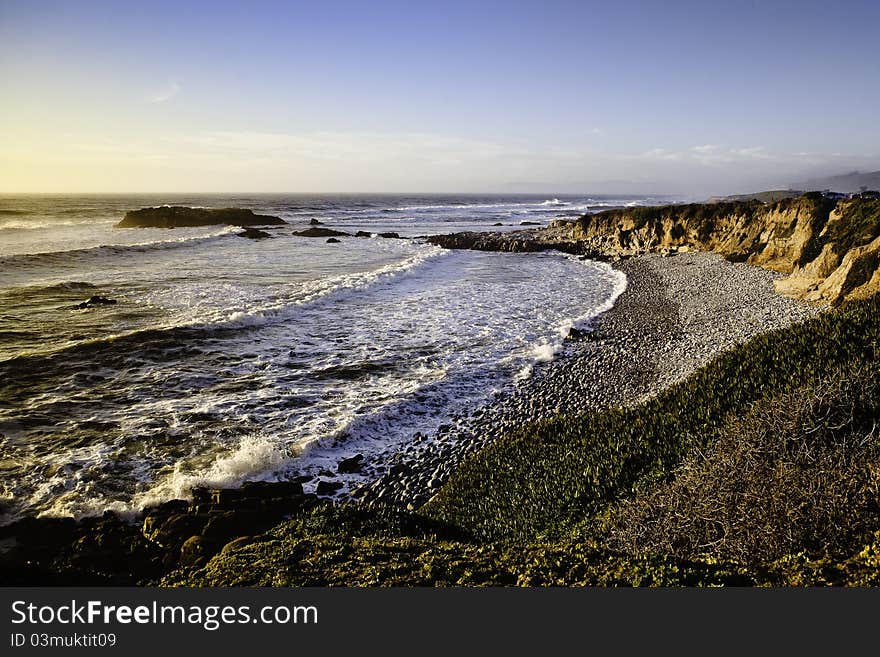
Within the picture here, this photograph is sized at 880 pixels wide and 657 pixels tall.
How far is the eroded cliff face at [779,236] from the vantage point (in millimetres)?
17750


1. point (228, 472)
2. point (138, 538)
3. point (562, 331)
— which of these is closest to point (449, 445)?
point (228, 472)

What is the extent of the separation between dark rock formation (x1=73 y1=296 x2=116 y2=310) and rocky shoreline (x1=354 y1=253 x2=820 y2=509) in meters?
19.8

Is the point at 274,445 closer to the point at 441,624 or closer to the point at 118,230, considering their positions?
the point at 441,624

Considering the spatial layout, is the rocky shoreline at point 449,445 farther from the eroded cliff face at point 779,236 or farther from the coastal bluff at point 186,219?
the coastal bluff at point 186,219

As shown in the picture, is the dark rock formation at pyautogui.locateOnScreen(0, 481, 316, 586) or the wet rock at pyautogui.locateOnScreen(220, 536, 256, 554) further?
the dark rock formation at pyautogui.locateOnScreen(0, 481, 316, 586)

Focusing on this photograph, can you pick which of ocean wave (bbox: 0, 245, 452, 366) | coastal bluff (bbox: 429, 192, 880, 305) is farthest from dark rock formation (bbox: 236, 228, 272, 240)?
ocean wave (bbox: 0, 245, 452, 366)

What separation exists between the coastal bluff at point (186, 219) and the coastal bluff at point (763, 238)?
32.3m

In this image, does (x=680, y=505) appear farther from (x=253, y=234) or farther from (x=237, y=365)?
(x=253, y=234)

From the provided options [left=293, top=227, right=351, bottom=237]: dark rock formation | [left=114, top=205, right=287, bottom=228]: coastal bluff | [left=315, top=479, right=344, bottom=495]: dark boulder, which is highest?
[left=114, top=205, right=287, bottom=228]: coastal bluff

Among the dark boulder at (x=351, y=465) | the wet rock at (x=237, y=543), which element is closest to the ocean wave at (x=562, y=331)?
the dark boulder at (x=351, y=465)

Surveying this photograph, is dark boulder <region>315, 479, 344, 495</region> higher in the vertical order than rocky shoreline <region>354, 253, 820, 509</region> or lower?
lower

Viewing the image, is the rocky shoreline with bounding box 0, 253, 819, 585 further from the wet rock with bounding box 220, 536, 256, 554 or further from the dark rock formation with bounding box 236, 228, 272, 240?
the dark rock formation with bounding box 236, 228, 272, 240

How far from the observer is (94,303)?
2192cm

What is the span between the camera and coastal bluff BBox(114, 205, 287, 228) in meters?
65.3
